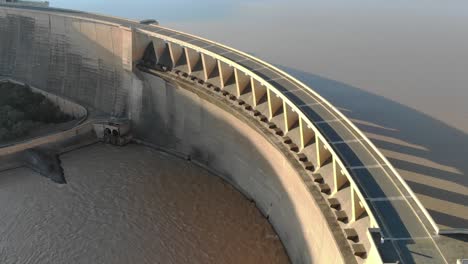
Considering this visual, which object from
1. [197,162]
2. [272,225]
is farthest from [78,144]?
[272,225]

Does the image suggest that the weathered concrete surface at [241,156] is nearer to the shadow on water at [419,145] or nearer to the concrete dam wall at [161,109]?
the concrete dam wall at [161,109]

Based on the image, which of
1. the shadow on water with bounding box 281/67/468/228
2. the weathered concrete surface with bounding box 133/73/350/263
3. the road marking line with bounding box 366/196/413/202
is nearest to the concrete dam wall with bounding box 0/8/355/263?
the weathered concrete surface with bounding box 133/73/350/263

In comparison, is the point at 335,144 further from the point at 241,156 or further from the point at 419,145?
the point at 241,156

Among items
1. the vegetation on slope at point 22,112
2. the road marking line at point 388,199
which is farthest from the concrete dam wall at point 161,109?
the road marking line at point 388,199

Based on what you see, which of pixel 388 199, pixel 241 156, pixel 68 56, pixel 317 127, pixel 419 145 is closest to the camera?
pixel 388 199

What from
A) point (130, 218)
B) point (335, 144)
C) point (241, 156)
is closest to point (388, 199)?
point (335, 144)

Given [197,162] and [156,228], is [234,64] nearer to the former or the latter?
[197,162]

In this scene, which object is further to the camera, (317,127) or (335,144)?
(317,127)

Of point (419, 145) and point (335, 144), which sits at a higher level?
point (335, 144)
